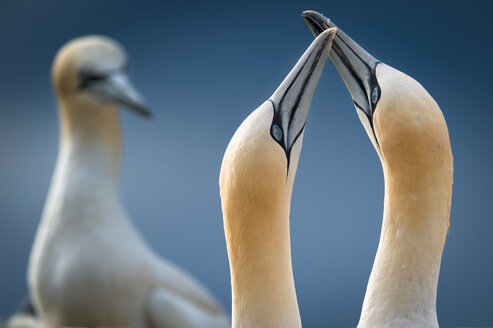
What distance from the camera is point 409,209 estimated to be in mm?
2076

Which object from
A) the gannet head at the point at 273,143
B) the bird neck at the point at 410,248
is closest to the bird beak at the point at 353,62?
the gannet head at the point at 273,143

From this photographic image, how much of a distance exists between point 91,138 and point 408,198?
10.7 feet

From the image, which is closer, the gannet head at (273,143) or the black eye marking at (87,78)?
the gannet head at (273,143)

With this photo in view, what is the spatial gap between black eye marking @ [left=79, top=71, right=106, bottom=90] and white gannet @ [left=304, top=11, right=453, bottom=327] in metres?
3.24

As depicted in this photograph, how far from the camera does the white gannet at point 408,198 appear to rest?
1.99 m

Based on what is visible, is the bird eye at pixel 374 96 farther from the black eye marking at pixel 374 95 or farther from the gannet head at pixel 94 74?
the gannet head at pixel 94 74

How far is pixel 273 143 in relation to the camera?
2.05 m

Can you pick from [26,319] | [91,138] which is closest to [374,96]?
[91,138]

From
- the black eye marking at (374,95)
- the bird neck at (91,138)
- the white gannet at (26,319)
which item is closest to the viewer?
the black eye marking at (374,95)

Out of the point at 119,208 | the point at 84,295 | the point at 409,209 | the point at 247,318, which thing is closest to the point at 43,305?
the point at 84,295

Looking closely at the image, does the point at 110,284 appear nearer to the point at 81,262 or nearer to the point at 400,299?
the point at 81,262

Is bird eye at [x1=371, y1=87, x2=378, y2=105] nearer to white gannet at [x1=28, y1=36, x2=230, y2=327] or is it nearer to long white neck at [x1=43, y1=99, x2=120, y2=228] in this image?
white gannet at [x1=28, y1=36, x2=230, y2=327]

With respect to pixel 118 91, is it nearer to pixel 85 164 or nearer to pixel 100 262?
pixel 85 164

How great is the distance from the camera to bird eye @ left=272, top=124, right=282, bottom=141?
2.07 meters
